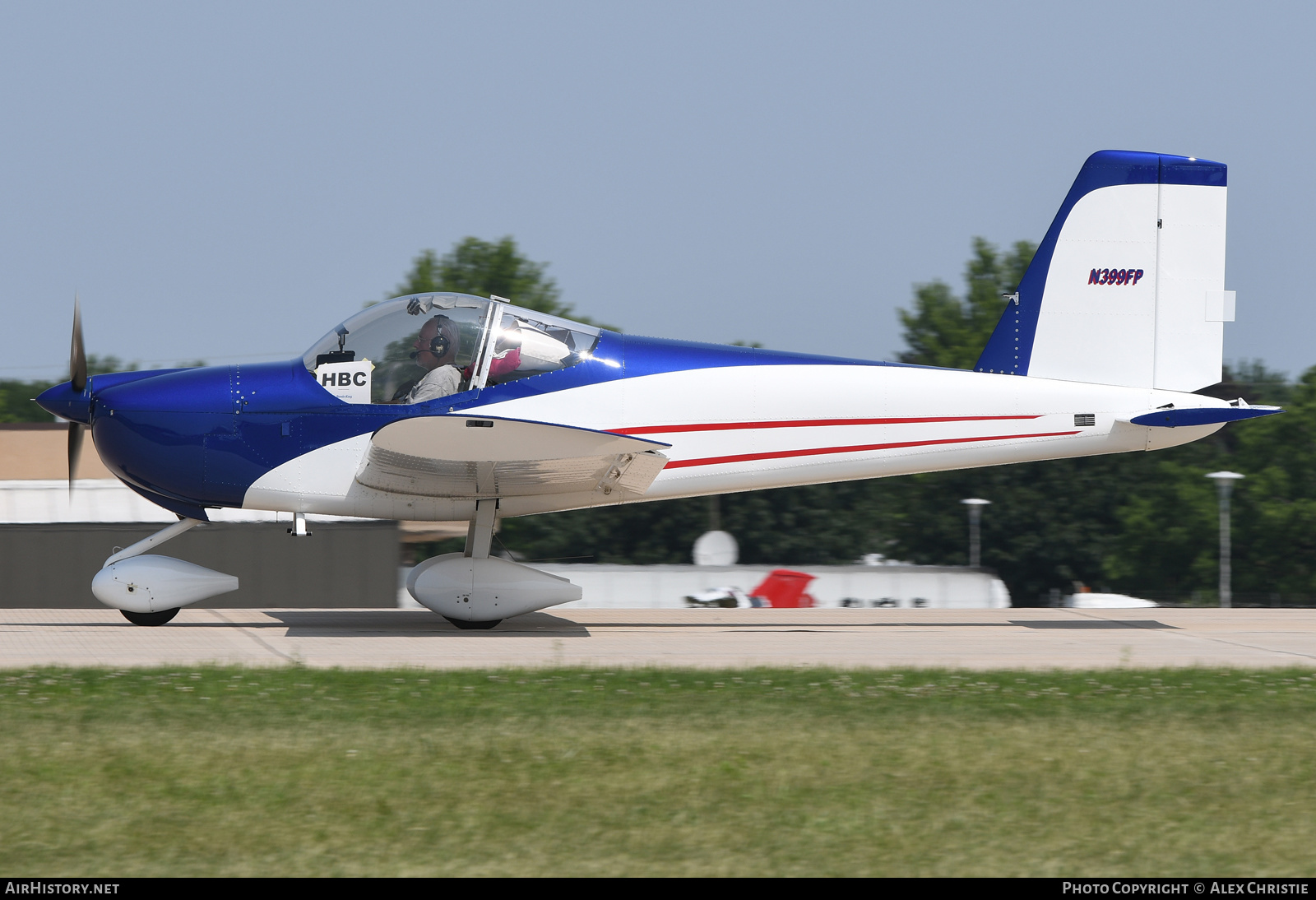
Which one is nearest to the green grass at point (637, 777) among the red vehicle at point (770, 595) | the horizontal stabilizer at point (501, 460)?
the horizontal stabilizer at point (501, 460)

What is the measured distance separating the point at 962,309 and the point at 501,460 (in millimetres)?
62996

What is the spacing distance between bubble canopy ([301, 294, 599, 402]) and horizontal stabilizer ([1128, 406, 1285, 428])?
507cm

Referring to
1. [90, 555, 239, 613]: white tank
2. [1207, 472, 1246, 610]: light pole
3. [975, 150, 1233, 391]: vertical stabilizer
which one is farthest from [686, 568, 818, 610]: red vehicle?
[90, 555, 239, 613]: white tank

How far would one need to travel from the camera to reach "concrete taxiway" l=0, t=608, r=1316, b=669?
8797 mm

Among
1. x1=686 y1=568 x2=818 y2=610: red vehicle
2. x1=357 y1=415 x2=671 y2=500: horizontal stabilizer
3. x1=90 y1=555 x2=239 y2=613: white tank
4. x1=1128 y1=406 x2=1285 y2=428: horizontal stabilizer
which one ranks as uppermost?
x1=1128 y1=406 x2=1285 y2=428: horizontal stabilizer

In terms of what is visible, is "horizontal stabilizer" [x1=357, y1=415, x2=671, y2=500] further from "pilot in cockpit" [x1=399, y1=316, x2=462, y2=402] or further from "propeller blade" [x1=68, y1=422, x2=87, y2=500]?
"propeller blade" [x1=68, y1=422, x2=87, y2=500]

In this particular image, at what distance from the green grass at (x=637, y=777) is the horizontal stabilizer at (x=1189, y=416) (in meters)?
3.62

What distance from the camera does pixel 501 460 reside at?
9.80m

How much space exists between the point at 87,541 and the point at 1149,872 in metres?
19.9

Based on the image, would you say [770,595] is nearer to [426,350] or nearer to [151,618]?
[151,618]

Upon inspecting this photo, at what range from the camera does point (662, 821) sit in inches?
190

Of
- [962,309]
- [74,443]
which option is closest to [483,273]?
[962,309]
